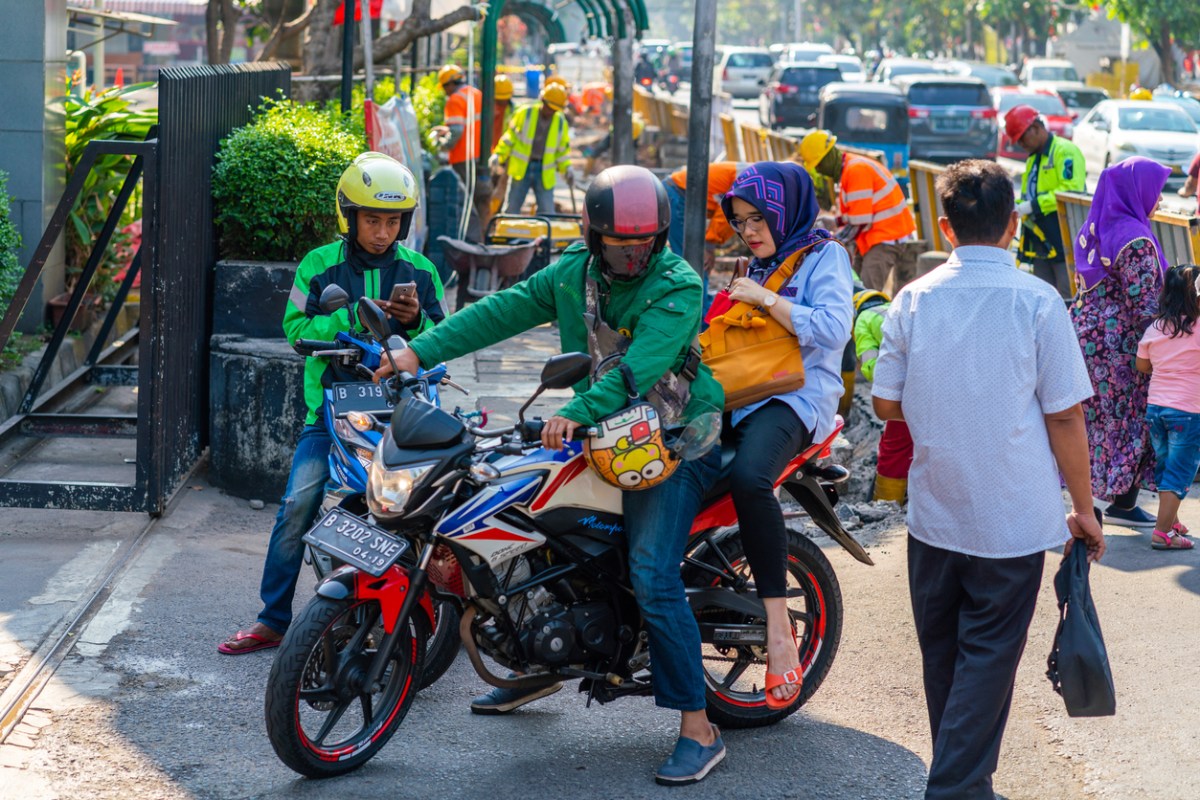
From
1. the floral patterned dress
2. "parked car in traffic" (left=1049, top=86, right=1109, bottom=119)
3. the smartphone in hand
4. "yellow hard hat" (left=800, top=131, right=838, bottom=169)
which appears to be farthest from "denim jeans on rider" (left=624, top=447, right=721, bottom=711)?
"parked car in traffic" (left=1049, top=86, right=1109, bottom=119)

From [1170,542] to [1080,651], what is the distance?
3077mm

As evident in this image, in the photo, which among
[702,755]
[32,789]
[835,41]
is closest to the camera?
[32,789]

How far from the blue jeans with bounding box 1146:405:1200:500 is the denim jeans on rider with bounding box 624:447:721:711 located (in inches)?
127

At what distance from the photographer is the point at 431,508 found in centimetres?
394

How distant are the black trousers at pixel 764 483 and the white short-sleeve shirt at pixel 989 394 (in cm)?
61

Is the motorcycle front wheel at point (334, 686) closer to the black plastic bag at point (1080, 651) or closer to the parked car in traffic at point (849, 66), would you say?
the black plastic bag at point (1080, 651)

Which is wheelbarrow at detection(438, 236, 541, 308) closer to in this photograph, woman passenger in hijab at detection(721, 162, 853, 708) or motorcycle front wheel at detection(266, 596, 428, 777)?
woman passenger in hijab at detection(721, 162, 853, 708)

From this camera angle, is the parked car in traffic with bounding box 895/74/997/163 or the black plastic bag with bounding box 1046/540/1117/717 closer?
the black plastic bag with bounding box 1046/540/1117/717

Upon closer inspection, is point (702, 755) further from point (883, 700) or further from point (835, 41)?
point (835, 41)

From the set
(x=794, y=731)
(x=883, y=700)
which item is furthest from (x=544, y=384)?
(x=883, y=700)

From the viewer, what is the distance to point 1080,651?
381cm

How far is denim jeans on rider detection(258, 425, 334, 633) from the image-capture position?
16.8 ft

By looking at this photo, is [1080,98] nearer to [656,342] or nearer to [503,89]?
[503,89]

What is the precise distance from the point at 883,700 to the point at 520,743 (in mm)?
1299
